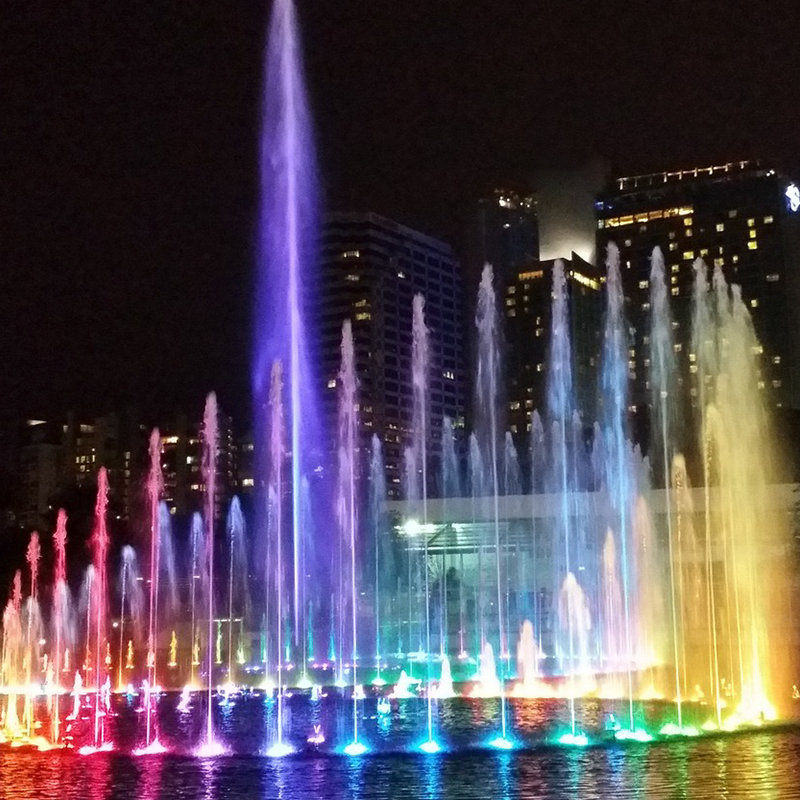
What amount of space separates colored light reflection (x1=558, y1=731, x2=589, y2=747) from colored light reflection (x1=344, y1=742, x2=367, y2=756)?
2886 millimetres

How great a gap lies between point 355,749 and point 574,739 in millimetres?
3251

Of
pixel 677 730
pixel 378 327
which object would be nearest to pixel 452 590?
pixel 677 730

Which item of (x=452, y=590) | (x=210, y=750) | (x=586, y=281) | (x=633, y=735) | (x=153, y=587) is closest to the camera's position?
(x=210, y=750)

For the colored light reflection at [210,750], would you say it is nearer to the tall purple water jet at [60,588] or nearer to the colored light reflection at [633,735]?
the colored light reflection at [633,735]

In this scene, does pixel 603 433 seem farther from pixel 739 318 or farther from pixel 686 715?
pixel 686 715

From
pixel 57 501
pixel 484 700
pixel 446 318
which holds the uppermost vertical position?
pixel 446 318

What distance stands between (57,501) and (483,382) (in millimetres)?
21550

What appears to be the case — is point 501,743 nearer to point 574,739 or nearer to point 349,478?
point 574,739

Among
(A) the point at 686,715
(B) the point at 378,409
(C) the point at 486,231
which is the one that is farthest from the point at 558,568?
(C) the point at 486,231

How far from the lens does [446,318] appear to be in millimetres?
120438

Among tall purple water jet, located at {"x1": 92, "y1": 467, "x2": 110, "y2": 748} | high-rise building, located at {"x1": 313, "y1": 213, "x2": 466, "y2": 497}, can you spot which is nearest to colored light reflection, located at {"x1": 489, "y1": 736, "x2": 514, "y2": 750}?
tall purple water jet, located at {"x1": 92, "y1": 467, "x2": 110, "y2": 748}

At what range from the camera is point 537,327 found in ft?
364

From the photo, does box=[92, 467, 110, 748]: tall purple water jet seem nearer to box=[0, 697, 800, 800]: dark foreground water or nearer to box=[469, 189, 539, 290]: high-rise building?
box=[0, 697, 800, 800]: dark foreground water

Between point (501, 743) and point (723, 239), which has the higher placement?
point (723, 239)
